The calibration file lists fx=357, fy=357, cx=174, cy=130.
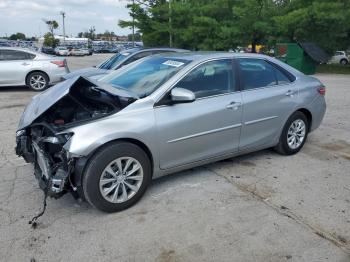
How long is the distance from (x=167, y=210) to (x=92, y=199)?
0.77 meters

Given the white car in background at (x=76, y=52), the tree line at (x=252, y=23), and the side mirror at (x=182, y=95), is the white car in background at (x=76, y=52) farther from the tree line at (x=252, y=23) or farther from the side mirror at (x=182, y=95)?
the side mirror at (x=182, y=95)

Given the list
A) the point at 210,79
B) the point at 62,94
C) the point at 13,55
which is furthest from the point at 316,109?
the point at 13,55

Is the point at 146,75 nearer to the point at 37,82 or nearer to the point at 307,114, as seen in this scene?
the point at 307,114

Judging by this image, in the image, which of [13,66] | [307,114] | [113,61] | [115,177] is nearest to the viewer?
[115,177]

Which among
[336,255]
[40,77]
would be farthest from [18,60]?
[336,255]

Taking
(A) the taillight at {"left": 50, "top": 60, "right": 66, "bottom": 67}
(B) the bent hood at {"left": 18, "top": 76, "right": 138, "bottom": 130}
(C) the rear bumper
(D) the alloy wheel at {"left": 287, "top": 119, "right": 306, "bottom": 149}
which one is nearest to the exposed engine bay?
(B) the bent hood at {"left": 18, "top": 76, "right": 138, "bottom": 130}

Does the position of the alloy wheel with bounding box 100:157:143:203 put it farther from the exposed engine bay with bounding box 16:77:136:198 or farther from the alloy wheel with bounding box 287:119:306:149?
the alloy wheel with bounding box 287:119:306:149

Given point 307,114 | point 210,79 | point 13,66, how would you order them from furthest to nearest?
1. point 13,66
2. point 307,114
3. point 210,79

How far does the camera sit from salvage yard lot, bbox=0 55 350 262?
3.00m

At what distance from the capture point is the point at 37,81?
11.5 meters

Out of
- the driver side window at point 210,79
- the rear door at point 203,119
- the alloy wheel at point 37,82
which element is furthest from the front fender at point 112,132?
the alloy wheel at point 37,82

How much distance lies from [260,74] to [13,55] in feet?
30.0

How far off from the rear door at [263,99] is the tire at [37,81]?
8.57 metres

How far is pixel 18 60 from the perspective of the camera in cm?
1120
